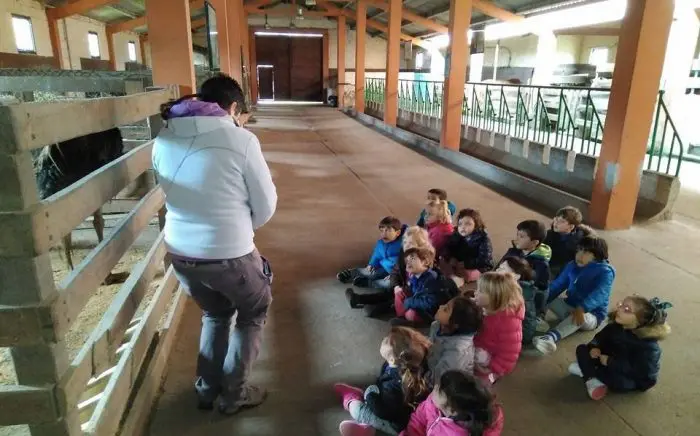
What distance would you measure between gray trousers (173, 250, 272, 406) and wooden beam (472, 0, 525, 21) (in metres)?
14.0

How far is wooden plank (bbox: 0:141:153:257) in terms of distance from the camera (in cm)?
125

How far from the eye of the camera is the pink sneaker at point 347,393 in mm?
2207

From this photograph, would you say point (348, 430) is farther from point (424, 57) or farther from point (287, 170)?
point (424, 57)

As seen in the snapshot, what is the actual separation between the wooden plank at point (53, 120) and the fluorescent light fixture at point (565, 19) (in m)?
9.99

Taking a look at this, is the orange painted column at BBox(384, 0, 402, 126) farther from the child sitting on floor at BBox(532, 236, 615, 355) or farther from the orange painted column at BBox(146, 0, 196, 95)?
the child sitting on floor at BBox(532, 236, 615, 355)

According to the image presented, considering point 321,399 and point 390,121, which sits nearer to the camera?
point 321,399

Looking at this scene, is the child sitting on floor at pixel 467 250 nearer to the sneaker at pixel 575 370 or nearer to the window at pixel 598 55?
the sneaker at pixel 575 370

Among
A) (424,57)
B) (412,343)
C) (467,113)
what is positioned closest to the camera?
(412,343)

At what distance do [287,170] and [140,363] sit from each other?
6013mm

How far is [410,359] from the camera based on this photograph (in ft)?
6.47

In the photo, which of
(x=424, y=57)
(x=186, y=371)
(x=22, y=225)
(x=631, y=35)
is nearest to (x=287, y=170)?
(x=631, y=35)

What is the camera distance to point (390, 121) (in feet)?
46.2

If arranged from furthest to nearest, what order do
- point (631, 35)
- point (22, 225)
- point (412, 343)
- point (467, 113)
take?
point (467, 113)
point (631, 35)
point (412, 343)
point (22, 225)

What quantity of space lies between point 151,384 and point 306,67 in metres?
26.4
